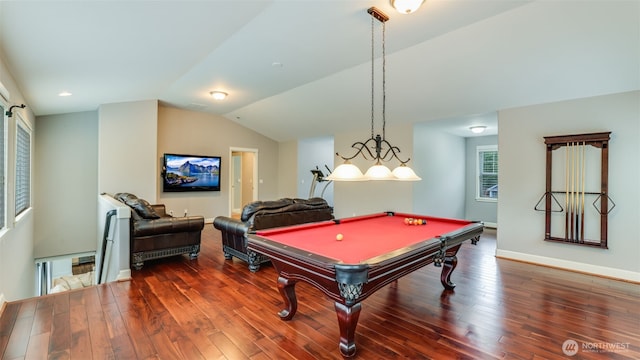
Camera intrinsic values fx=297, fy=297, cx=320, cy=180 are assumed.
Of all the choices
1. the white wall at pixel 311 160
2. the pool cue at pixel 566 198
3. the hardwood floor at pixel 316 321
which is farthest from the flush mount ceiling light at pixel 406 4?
the white wall at pixel 311 160

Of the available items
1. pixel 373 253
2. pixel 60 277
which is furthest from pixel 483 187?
pixel 60 277

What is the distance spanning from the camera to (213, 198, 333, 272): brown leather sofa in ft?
13.7

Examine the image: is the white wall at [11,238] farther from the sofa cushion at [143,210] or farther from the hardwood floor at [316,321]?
the sofa cushion at [143,210]

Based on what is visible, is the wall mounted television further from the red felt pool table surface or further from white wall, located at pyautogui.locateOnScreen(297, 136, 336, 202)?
the red felt pool table surface

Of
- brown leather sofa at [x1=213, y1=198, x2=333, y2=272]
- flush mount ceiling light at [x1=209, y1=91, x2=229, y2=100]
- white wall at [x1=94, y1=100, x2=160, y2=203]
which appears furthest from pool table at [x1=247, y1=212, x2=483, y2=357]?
white wall at [x1=94, y1=100, x2=160, y2=203]

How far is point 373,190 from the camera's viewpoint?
23.2 ft

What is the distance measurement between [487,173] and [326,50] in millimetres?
6066

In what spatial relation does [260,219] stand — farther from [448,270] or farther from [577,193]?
[577,193]

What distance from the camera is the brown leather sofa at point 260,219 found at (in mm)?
4168

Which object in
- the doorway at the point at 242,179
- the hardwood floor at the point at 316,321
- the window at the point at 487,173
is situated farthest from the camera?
the doorway at the point at 242,179

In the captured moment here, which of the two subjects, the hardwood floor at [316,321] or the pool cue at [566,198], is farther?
the pool cue at [566,198]

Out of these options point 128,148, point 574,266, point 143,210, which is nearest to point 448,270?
point 574,266

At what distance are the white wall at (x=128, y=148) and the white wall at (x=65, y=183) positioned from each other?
2.40ft

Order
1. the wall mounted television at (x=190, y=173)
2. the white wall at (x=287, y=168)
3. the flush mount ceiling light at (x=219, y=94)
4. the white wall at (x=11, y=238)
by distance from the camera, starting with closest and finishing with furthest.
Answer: the white wall at (x=11, y=238)
the flush mount ceiling light at (x=219, y=94)
the wall mounted television at (x=190, y=173)
the white wall at (x=287, y=168)
